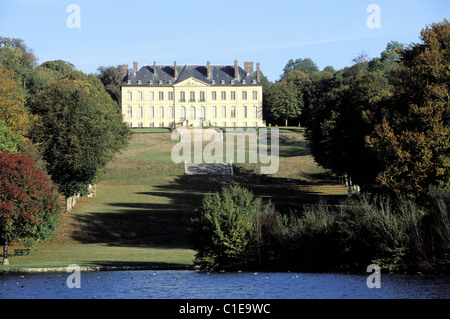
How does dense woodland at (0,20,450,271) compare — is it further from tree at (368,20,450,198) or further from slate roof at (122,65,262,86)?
slate roof at (122,65,262,86)

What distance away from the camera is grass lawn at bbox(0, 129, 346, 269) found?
34531 millimetres

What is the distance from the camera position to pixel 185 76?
115 meters

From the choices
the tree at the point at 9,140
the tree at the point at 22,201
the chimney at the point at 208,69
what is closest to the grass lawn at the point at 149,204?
the tree at the point at 22,201

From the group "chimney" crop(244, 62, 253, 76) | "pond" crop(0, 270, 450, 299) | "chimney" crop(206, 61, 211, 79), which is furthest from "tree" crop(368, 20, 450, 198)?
"chimney" crop(244, 62, 253, 76)

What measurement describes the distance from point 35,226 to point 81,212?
15674 mm

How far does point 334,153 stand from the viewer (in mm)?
49406

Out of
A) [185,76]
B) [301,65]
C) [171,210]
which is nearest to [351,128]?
[171,210]

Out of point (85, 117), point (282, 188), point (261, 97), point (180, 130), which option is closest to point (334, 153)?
point (282, 188)

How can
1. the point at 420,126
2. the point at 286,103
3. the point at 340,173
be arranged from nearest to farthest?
the point at 420,126 → the point at 340,173 → the point at 286,103

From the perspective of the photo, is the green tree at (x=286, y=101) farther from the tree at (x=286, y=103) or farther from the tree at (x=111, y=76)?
the tree at (x=111, y=76)

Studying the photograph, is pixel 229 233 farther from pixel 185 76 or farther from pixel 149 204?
pixel 185 76

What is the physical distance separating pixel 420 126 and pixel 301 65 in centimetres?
12326

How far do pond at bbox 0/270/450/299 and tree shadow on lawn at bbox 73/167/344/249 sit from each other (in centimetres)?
825
